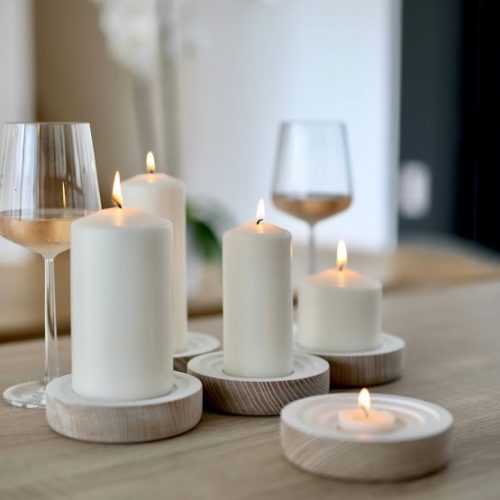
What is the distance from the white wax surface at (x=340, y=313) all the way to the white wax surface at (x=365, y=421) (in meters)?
0.26

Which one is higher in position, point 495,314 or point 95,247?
point 95,247

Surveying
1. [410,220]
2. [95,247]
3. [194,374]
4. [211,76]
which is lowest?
[410,220]

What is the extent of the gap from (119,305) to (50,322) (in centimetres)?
18

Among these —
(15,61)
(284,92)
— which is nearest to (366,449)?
(15,61)

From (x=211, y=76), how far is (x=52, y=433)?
3.34 m

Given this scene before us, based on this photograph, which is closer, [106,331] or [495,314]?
[106,331]

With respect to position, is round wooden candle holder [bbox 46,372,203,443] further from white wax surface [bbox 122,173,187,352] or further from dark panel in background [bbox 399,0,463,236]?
dark panel in background [bbox 399,0,463,236]

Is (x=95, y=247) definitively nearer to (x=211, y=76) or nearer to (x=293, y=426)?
(x=293, y=426)

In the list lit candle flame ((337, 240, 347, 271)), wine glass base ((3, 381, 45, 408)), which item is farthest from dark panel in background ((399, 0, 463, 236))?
wine glass base ((3, 381, 45, 408))

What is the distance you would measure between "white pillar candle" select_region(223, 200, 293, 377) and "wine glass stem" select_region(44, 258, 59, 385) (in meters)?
→ 0.18

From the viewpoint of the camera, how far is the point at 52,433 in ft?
2.74

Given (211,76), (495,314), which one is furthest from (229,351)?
(211,76)

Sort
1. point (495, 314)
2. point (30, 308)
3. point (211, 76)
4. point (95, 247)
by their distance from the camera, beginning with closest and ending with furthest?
point (95, 247) → point (495, 314) → point (30, 308) → point (211, 76)

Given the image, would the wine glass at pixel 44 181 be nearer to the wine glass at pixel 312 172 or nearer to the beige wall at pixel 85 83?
the wine glass at pixel 312 172
